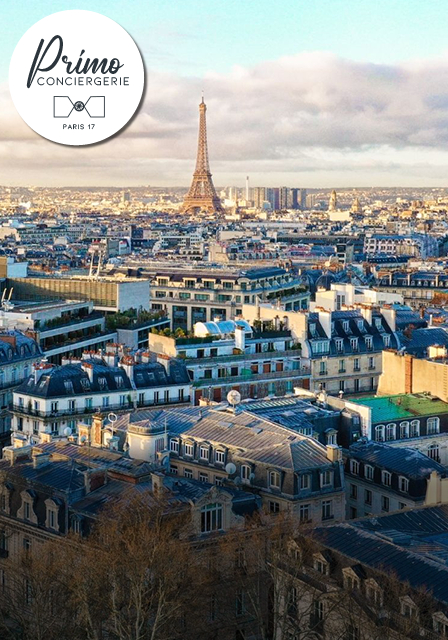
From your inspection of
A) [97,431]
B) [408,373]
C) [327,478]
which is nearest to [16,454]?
[97,431]

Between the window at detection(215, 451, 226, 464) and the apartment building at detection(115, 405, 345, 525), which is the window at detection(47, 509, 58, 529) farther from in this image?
the window at detection(215, 451, 226, 464)

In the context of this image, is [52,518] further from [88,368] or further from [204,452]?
[88,368]

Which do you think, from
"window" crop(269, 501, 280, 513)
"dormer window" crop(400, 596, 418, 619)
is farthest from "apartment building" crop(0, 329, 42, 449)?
"dormer window" crop(400, 596, 418, 619)

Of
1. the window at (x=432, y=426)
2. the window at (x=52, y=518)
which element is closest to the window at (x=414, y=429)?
the window at (x=432, y=426)

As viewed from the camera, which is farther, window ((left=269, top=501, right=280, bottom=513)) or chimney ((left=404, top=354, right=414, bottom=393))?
chimney ((left=404, top=354, right=414, bottom=393))

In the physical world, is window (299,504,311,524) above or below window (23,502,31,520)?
below

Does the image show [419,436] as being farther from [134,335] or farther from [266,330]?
[134,335]
